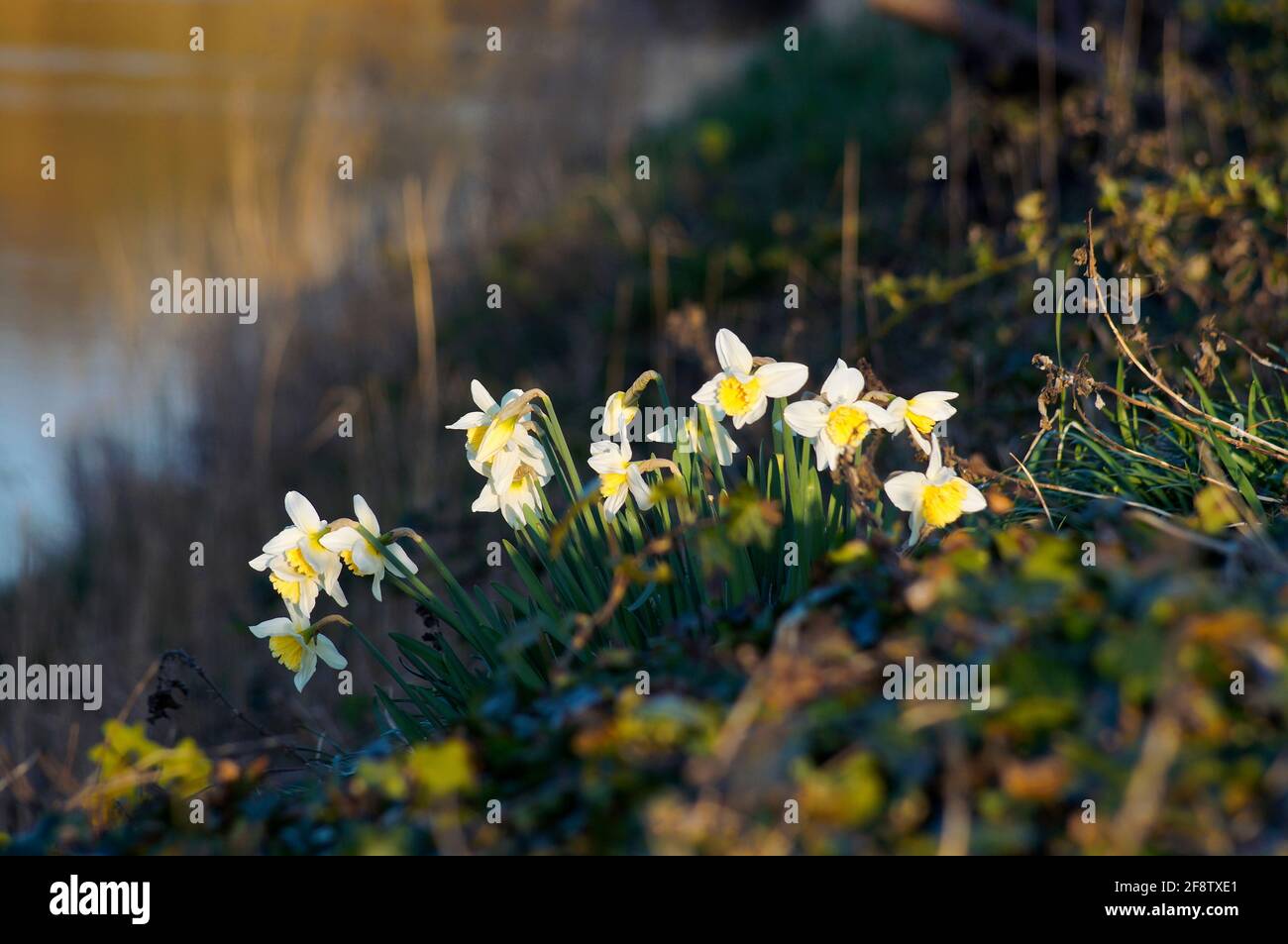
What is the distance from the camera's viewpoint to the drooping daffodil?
8.05ft

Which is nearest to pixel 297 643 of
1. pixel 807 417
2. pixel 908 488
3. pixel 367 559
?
pixel 367 559

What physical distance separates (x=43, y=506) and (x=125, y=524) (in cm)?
76

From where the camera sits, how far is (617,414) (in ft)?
8.16

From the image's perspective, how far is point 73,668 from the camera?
16.9 ft

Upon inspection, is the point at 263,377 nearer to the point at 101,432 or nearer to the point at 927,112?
the point at 101,432

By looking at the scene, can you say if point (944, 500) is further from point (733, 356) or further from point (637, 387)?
point (637, 387)

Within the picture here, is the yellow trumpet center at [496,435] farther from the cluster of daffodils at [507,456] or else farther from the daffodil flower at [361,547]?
the daffodil flower at [361,547]

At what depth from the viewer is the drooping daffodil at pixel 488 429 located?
246 centimetres

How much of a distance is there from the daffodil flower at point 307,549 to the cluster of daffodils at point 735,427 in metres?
0.30

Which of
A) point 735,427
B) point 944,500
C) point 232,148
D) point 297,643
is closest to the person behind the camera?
point 944,500

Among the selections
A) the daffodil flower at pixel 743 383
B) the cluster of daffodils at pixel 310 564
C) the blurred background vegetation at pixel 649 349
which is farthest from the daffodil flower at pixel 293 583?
the daffodil flower at pixel 743 383

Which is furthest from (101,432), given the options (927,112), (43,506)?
(927,112)

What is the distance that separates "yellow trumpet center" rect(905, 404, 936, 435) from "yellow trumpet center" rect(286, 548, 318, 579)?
1151 mm

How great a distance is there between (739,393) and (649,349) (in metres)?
4.52
